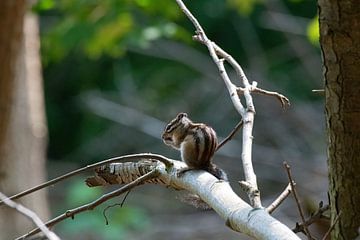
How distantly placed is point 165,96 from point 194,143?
14.7 ft

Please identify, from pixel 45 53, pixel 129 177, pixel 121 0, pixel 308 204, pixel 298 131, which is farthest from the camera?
pixel 298 131

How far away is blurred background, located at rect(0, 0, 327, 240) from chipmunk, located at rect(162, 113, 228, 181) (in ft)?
7.33

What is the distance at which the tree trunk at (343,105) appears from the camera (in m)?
1.06

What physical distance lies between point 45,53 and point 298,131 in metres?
1.59

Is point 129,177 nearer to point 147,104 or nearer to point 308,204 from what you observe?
point 308,204

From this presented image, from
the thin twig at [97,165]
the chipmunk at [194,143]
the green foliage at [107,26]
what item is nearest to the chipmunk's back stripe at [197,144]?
the chipmunk at [194,143]

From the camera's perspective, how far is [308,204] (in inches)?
109

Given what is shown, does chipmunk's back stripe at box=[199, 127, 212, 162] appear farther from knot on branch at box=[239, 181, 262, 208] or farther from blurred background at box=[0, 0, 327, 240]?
blurred background at box=[0, 0, 327, 240]

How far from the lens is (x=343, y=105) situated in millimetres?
1139

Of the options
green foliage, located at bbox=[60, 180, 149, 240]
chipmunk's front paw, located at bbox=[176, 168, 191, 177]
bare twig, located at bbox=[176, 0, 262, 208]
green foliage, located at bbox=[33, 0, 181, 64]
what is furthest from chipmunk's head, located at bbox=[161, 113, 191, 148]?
green foliage, located at bbox=[60, 180, 149, 240]

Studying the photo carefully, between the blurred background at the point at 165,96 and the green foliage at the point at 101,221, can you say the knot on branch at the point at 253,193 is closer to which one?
the blurred background at the point at 165,96

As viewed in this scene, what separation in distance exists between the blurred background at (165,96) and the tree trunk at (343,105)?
9.03 ft

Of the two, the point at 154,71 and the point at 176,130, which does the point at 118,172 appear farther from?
the point at 154,71

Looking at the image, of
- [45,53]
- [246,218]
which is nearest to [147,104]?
[45,53]
